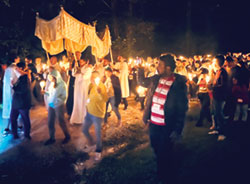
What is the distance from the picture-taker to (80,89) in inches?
298

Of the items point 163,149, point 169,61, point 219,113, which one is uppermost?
point 169,61

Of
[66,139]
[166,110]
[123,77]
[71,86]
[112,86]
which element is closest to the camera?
[166,110]

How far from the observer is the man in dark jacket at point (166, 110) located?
388 centimetres

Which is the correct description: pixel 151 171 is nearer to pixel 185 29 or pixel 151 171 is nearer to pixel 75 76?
pixel 75 76

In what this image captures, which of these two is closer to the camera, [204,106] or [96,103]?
[96,103]

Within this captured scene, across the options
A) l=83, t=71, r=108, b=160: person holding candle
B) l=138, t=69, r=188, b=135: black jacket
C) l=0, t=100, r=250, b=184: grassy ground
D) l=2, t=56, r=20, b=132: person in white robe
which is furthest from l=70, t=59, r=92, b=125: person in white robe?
l=138, t=69, r=188, b=135: black jacket

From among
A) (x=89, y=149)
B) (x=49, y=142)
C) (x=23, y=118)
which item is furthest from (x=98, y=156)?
(x=23, y=118)

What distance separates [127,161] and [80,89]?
10.8 feet

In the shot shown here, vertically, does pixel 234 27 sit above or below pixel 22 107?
above

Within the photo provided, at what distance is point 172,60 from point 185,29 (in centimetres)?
3001

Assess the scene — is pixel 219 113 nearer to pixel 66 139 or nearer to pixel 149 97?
pixel 149 97

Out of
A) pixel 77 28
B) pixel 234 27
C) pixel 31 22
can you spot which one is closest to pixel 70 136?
pixel 77 28

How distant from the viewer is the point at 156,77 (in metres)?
4.11

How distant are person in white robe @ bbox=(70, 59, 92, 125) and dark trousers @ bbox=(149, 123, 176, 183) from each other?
12.2ft
